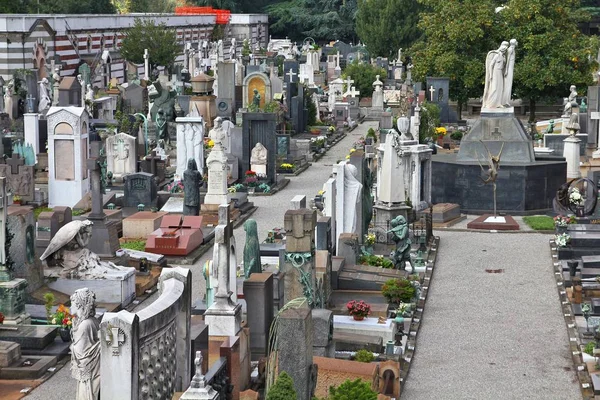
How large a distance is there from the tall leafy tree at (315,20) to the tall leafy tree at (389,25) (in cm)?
1748

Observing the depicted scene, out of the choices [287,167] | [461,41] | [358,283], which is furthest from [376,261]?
[461,41]

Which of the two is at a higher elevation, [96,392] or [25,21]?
[25,21]

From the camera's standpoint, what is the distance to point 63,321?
1778cm

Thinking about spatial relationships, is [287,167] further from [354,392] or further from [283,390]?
[283,390]

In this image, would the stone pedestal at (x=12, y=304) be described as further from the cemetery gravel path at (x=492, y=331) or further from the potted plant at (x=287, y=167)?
the potted plant at (x=287, y=167)

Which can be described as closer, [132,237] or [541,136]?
[132,237]

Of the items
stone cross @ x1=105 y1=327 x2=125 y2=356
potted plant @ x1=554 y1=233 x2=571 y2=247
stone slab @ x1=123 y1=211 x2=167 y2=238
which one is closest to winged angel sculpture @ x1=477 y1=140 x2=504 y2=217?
potted plant @ x1=554 y1=233 x2=571 y2=247

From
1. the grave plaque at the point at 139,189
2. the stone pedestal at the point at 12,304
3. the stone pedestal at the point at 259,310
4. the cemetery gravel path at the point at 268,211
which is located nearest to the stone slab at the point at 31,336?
the stone pedestal at the point at 12,304

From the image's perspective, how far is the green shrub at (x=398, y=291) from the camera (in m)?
19.9

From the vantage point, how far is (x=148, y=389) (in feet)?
41.5

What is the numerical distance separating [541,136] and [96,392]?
3015cm

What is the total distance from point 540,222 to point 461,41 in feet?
62.5

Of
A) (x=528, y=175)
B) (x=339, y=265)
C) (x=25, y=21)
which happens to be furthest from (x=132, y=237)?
(x=25, y=21)

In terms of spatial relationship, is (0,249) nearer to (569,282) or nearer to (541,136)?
(569,282)
